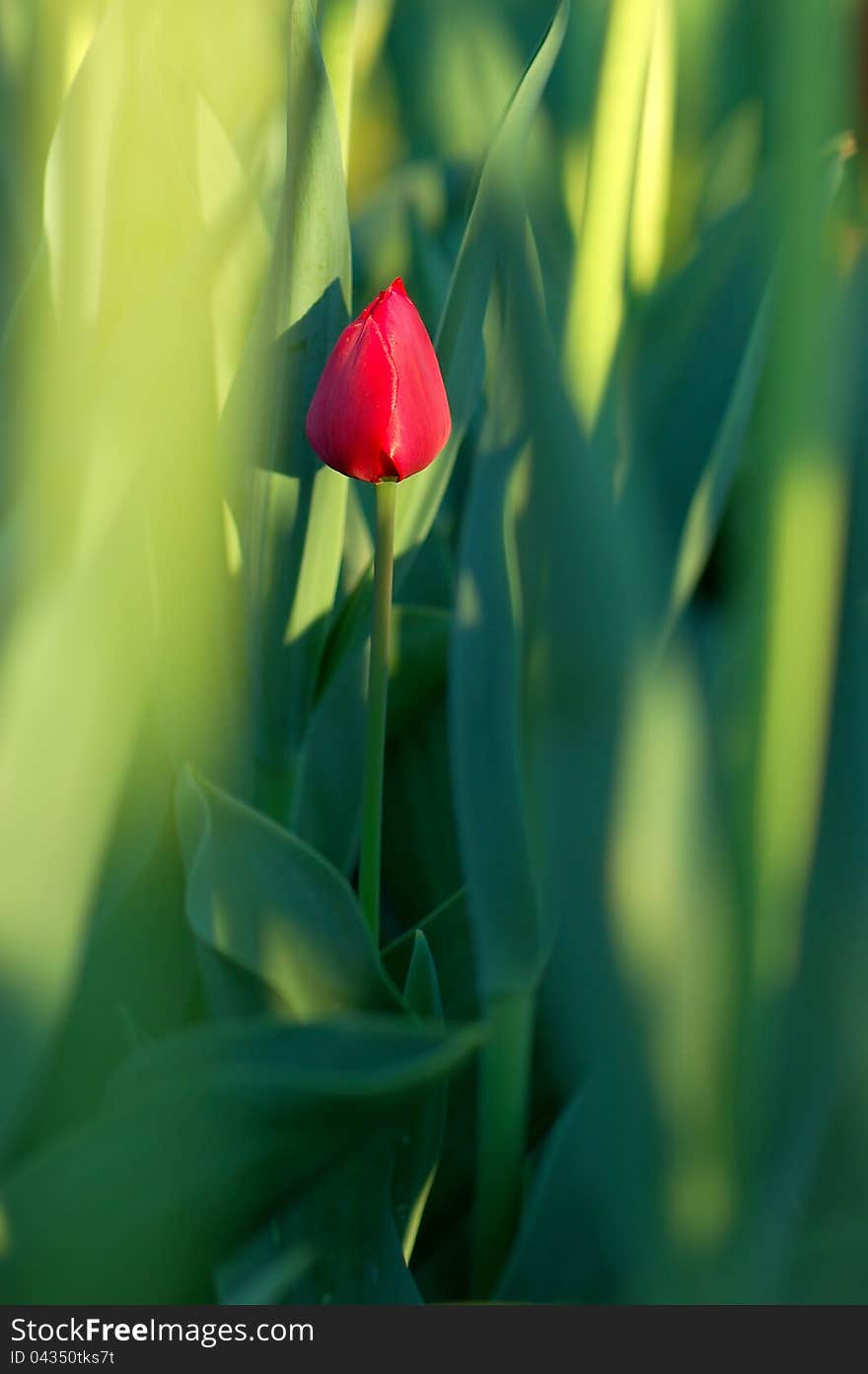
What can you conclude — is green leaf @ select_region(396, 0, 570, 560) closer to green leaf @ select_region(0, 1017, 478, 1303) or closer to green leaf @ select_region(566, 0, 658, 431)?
green leaf @ select_region(566, 0, 658, 431)

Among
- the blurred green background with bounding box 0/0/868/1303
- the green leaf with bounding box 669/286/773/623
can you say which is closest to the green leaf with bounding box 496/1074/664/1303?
the blurred green background with bounding box 0/0/868/1303

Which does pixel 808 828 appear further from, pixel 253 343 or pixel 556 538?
pixel 253 343

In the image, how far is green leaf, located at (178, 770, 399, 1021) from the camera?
374mm

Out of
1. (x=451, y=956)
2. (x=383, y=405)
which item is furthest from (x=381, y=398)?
(x=451, y=956)

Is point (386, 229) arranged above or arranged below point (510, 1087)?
above

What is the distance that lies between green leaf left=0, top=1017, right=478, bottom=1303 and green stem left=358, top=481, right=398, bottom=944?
10 centimetres

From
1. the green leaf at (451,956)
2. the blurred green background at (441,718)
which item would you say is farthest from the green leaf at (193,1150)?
the green leaf at (451,956)

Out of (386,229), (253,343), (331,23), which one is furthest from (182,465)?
(386,229)

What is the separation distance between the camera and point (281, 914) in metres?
0.38

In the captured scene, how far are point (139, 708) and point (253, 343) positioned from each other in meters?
0.15

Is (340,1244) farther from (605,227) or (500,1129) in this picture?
(605,227)

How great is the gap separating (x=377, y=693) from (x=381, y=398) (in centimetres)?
9

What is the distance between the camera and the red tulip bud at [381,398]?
1.19 feet

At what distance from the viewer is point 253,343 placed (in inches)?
17.5
